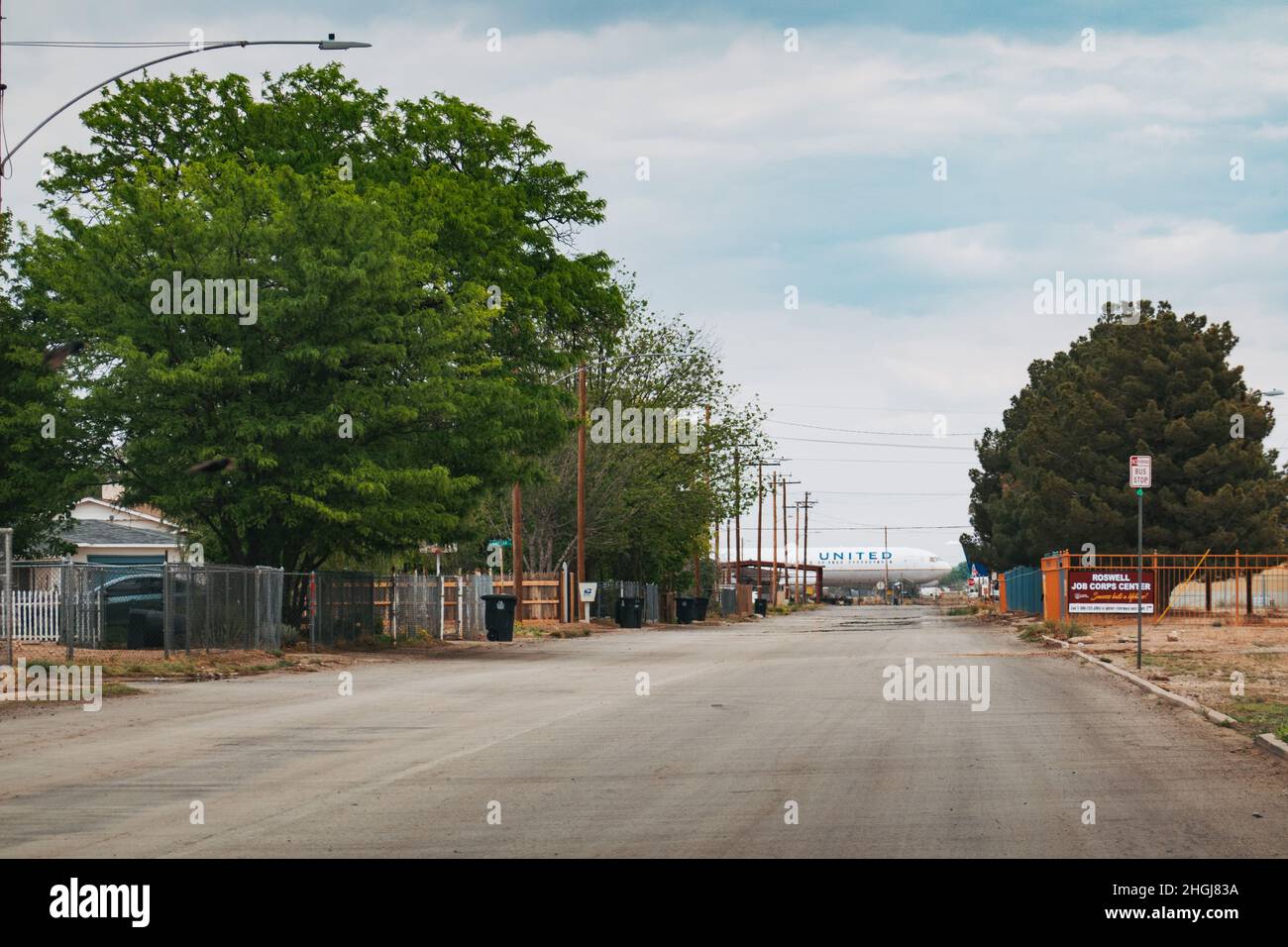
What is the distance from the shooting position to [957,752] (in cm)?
1405

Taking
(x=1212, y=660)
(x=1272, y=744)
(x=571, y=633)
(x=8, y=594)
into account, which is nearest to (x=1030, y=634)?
(x=571, y=633)

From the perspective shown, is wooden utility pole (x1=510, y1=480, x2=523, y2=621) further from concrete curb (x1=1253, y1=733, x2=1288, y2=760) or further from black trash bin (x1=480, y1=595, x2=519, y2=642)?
concrete curb (x1=1253, y1=733, x2=1288, y2=760)

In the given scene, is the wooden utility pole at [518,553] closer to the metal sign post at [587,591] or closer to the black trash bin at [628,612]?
the metal sign post at [587,591]

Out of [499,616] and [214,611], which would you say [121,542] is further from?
[214,611]

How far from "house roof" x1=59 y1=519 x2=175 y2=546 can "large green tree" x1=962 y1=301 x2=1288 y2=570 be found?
113 feet

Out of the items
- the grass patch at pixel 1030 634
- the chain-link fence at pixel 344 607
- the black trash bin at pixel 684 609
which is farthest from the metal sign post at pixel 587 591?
the chain-link fence at pixel 344 607

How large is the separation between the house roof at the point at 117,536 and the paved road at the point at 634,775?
139 ft

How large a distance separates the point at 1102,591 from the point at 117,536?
1533 inches

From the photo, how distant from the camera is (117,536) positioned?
210 feet

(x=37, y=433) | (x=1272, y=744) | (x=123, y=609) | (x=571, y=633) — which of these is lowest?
(x=571, y=633)

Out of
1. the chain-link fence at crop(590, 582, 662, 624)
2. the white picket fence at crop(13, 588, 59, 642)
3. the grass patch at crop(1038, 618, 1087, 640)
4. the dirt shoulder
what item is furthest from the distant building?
the dirt shoulder

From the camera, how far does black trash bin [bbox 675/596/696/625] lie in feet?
238
